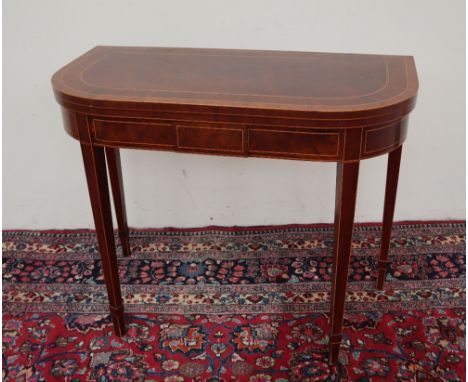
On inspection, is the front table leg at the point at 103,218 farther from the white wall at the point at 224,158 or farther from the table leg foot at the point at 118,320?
the white wall at the point at 224,158

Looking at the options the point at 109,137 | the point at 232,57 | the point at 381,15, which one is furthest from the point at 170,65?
the point at 381,15

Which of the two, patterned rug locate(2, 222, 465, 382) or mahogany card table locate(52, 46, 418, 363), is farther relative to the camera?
patterned rug locate(2, 222, 465, 382)

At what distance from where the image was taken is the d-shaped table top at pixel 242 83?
179 centimetres

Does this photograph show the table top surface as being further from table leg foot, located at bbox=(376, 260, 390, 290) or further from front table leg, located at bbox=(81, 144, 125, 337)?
table leg foot, located at bbox=(376, 260, 390, 290)

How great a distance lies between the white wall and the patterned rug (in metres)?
0.12

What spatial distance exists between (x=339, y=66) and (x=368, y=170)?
91 cm

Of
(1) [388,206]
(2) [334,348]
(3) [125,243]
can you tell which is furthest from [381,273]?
(3) [125,243]

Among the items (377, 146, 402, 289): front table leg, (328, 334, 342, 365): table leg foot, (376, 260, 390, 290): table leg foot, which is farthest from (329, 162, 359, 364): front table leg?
(376, 260, 390, 290): table leg foot

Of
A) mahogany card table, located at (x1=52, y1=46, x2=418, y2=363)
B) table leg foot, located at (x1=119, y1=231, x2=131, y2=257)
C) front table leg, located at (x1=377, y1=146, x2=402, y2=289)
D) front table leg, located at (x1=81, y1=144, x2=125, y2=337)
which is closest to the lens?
mahogany card table, located at (x1=52, y1=46, x2=418, y2=363)

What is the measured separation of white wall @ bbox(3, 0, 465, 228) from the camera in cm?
258

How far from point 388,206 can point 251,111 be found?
0.93m

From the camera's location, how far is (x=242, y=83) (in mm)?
1973

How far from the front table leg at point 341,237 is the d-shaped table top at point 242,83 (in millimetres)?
220

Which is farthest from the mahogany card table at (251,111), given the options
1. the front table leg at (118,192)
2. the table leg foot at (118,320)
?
the front table leg at (118,192)
